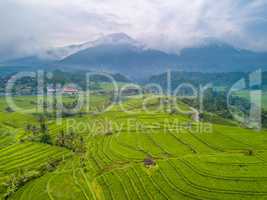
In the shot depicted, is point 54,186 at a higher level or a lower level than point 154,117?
lower

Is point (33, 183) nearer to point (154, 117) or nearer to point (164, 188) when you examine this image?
point (164, 188)

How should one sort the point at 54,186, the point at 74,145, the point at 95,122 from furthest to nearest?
the point at 95,122 → the point at 74,145 → the point at 54,186

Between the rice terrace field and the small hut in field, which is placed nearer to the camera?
the rice terrace field

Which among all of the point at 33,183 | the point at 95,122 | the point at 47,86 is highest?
the point at 47,86

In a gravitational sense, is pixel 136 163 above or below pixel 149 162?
below

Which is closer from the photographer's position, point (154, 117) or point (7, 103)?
point (154, 117)

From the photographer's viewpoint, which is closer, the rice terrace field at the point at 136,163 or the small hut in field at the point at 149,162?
the rice terrace field at the point at 136,163

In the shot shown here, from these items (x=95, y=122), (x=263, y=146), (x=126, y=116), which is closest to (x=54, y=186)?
(x=263, y=146)

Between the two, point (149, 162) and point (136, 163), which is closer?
point (149, 162)
